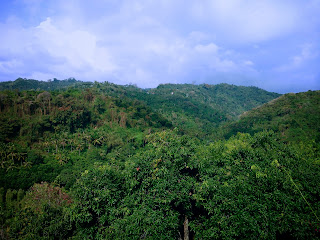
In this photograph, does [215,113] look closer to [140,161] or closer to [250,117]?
[250,117]

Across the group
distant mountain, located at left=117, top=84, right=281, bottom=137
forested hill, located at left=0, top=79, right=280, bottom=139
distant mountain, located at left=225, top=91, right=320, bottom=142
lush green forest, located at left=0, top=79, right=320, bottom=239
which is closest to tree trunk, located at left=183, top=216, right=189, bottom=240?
lush green forest, located at left=0, top=79, right=320, bottom=239

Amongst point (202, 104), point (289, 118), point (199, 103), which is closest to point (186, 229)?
point (289, 118)

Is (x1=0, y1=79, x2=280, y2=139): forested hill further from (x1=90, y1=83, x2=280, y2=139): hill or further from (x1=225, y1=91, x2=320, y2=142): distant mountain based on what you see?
(x1=225, y1=91, x2=320, y2=142): distant mountain

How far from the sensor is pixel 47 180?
1198 inches

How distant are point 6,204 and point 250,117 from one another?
68.5m

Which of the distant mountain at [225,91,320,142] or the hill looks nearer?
the distant mountain at [225,91,320,142]

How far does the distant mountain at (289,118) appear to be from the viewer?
1733 inches

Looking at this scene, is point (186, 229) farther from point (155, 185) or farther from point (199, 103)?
point (199, 103)

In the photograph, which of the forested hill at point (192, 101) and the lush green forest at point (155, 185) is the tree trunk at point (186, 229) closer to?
the lush green forest at point (155, 185)

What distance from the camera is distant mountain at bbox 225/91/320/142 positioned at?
144 feet

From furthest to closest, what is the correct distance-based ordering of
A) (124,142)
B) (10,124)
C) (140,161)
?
(124,142)
(10,124)
(140,161)

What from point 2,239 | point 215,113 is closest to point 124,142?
point 2,239

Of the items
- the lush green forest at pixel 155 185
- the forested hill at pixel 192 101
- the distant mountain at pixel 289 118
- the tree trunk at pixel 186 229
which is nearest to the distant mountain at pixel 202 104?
the forested hill at pixel 192 101

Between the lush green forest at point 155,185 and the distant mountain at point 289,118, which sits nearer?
the lush green forest at point 155,185
